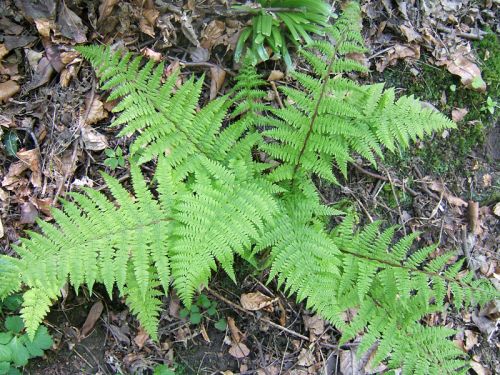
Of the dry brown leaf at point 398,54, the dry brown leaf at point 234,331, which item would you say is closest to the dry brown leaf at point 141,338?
the dry brown leaf at point 234,331

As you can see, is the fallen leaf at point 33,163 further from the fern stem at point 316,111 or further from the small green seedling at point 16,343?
the fern stem at point 316,111

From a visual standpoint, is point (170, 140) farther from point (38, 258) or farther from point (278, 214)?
point (38, 258)

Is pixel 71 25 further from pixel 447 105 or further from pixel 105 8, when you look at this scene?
pixel 447 105

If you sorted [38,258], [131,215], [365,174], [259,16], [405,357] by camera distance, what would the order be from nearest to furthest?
[38,258] → [131,215] → [405,357] → [259,16] → [365,174]

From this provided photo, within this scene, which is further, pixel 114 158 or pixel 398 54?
pixel 398 54

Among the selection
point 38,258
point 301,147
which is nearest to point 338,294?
point 301,147

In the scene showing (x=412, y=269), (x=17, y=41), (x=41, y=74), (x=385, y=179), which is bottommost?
(x=412, y=269)

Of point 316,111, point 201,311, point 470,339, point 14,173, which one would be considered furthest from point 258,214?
point 470,339
